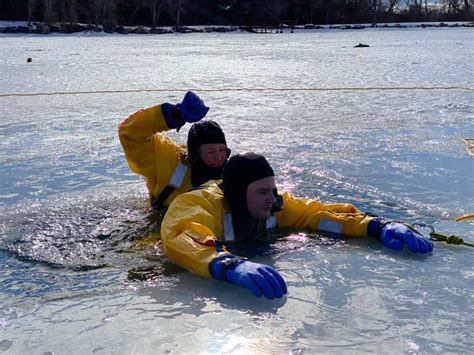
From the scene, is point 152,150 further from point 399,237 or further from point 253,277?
point 253,277

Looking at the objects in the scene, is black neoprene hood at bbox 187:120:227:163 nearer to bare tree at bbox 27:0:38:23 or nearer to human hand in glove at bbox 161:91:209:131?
human hand in glove at bbox 161:91:209:131

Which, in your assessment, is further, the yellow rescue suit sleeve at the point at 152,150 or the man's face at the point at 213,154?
the yellow rescue suit sleeve at the point at 152,150

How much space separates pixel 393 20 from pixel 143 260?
55756 millimetres

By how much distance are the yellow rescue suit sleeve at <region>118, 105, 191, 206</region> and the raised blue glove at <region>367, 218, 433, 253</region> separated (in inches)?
50.4

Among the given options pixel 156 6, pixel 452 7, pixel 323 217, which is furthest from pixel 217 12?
pixel 323 217

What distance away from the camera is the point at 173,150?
13.7 feet

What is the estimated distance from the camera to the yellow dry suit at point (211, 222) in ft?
9.43

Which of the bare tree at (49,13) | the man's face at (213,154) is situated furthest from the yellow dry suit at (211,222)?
the bare tree at (49,13)

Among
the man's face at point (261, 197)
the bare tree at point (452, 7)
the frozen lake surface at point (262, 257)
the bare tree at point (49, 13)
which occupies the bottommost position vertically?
the frozen lake surface at point (262, 257)

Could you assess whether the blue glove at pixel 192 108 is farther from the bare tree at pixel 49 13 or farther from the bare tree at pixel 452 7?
the bare tree at pixel 452 7

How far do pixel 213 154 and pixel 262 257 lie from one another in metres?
0.93

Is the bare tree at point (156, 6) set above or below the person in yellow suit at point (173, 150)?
above

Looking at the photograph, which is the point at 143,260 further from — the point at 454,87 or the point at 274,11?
the point at 274,11

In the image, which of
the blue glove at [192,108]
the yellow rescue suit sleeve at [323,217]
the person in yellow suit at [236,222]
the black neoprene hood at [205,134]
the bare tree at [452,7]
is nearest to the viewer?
the person in yellow suit at [236,222]
